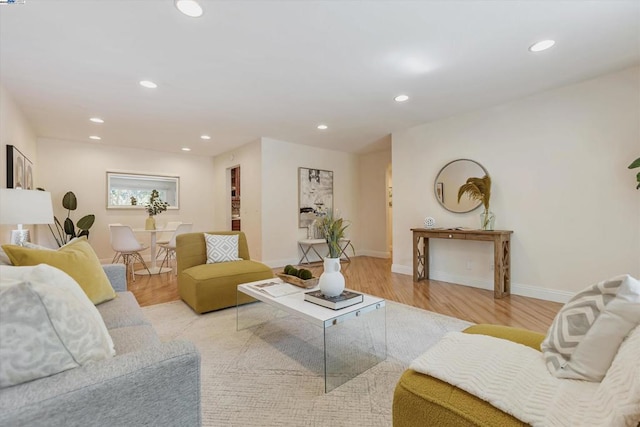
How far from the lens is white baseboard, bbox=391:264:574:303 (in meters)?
3.28

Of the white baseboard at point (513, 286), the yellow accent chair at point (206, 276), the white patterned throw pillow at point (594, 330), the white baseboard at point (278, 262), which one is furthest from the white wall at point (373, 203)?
the white patterned throw pillow at point (594, 330)

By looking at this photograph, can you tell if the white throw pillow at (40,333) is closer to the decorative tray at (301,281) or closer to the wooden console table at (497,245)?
the decorative tray at (301,281)

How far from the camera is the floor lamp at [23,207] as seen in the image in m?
1.96

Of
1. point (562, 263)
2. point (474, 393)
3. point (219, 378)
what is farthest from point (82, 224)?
point (562, 263)

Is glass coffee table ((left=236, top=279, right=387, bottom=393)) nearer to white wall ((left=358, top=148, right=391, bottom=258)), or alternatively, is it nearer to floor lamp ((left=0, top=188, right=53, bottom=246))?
floor lamp ((left=0, top=188, right=53, bottom=246))

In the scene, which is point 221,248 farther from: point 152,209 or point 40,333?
point 152,209

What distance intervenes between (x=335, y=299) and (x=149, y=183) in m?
5.86

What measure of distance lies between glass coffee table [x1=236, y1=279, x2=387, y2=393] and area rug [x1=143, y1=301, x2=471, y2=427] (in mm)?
60

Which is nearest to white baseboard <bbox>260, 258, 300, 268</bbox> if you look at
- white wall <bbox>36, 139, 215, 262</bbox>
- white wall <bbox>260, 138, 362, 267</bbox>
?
white wall <bbox>260, 138, 362, 267</bbox>

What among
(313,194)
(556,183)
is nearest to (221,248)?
(313,194)

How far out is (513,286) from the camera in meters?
3.62

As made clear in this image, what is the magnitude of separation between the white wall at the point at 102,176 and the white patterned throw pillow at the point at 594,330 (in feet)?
22.2

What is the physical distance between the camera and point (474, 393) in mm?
981

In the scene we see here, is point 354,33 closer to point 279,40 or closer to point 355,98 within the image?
point 279,40
